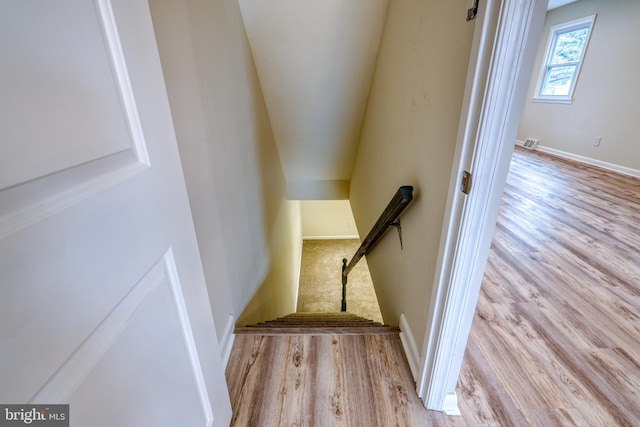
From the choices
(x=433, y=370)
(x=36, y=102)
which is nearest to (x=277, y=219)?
(x=433, y=370)

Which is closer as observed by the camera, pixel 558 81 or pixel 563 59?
pixel 563 59

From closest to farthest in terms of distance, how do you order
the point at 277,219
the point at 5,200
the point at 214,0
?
the point at 5,200
the point at 214,0
the point at 277,219

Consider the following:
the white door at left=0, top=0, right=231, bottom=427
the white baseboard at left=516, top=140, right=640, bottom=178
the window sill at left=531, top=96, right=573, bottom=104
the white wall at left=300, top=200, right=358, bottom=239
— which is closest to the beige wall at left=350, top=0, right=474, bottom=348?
the white door at left=0, top=0, right=231, bottom=427

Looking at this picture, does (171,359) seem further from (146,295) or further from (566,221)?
(566,221)

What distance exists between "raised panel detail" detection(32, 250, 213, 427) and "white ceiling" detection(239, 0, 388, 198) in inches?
71.4

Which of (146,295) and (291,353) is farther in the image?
(291,353)

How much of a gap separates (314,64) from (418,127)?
4.26 ft

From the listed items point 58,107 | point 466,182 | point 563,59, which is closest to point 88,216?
point 58,107

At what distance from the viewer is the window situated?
4.69 m

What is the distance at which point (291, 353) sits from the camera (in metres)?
1.41

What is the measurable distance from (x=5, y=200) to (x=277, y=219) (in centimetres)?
305

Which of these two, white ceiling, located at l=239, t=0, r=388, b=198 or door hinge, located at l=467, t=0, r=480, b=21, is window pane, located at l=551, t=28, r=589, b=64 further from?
door hinge, located at l=467, t=0, r=480, b=21

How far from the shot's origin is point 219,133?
1350mm

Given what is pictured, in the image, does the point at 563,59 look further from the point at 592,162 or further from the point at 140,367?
the point at 140,367
